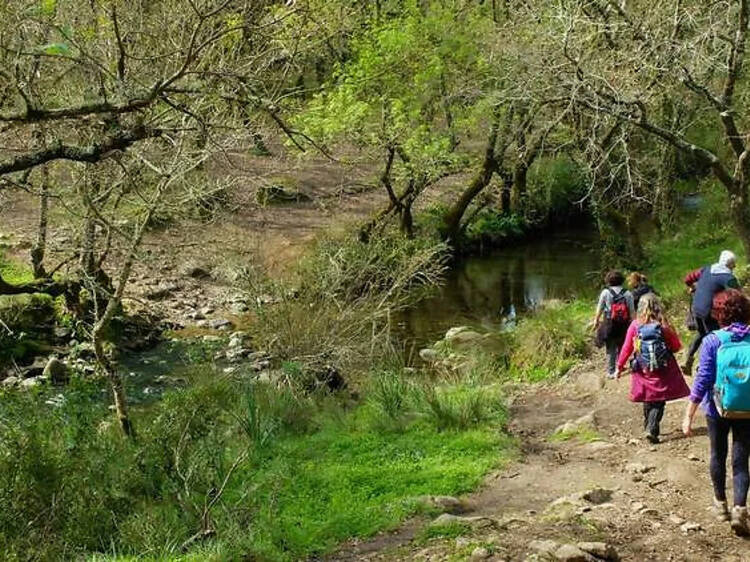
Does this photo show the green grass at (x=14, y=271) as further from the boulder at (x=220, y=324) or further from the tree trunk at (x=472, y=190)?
the tree trunk at (x=472, y=190)

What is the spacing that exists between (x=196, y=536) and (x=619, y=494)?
3.41 meters

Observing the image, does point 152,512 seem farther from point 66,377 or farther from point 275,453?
point 66,377

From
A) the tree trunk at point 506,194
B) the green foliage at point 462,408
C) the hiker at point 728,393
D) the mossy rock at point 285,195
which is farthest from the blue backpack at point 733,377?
the mossy rock at point 285,195

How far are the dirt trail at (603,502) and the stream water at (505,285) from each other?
713 centimetres

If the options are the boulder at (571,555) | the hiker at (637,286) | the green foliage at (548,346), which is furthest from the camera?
the green foliage at (548,346)

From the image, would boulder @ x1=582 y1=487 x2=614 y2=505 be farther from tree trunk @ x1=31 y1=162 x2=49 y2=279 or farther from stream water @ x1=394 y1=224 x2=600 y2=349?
stream water @ x1=394 y1=224 x2=600 y2=349

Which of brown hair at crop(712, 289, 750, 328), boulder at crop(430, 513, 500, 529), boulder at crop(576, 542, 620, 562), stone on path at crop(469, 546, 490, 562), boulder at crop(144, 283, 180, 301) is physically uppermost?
brown hair at crop(712, 289, 750, 328)

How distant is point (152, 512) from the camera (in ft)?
22.0

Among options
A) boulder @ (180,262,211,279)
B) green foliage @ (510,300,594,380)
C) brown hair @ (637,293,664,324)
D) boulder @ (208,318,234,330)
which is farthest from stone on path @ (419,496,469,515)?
boulder @ (180,262,211,279)

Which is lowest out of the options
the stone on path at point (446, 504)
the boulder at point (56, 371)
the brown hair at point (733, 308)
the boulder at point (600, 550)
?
the boulder at point (56, 371)

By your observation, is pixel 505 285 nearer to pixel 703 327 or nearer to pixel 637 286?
pixel 637 286

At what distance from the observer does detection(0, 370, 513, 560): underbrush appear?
6.12m

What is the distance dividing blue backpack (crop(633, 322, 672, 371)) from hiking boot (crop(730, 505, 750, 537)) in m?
2.24

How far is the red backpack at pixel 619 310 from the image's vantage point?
10586 mm
